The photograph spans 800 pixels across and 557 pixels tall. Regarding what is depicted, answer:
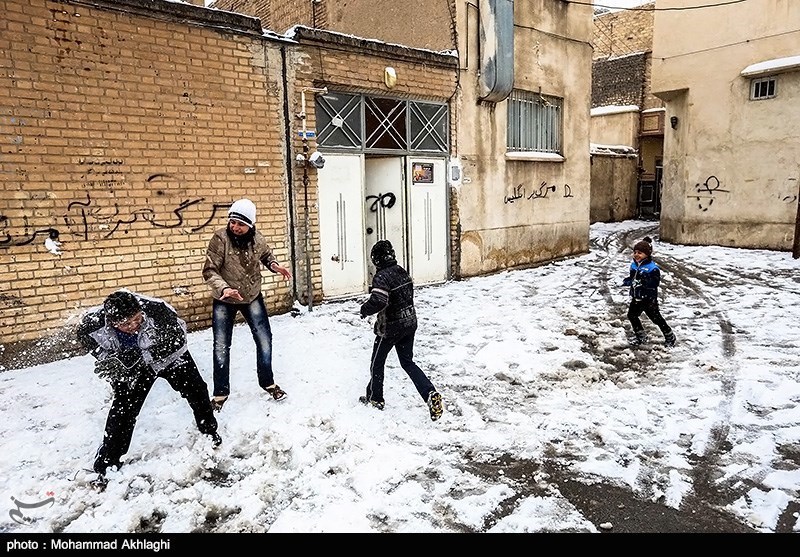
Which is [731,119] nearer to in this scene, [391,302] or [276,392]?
[391,302]

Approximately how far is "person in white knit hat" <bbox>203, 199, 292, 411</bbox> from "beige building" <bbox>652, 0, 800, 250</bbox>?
1312 cm

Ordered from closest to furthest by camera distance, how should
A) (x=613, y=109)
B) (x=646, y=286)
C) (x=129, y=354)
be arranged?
(x=129, y=354) → (x=646, y=286) → (x=613, y=109)

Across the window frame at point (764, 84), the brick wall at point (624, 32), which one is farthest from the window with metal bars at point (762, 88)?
the brick wall at point (624, 32)

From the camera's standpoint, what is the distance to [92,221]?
5641 mm

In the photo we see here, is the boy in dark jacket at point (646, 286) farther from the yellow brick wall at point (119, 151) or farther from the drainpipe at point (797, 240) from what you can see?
the drainpipe at point (797, 240)

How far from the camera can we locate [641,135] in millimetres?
22688

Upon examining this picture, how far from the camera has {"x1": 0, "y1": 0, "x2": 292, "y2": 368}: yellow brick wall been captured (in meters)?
5.21

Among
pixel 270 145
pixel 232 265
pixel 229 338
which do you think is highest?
pixel 270 145

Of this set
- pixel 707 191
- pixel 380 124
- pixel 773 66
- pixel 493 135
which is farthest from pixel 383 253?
pixel 707 191

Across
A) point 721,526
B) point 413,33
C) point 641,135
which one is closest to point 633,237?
point 641,135

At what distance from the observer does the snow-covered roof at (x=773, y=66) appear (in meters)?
11.8

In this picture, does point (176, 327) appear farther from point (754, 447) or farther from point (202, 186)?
point (754, 447)

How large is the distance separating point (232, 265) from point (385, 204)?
491 cm

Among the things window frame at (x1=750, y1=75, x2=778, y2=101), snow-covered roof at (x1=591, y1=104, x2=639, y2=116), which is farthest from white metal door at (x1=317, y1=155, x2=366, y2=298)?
snow-covered roof at (x1=591, y1=104, x2=639, y2=116)
